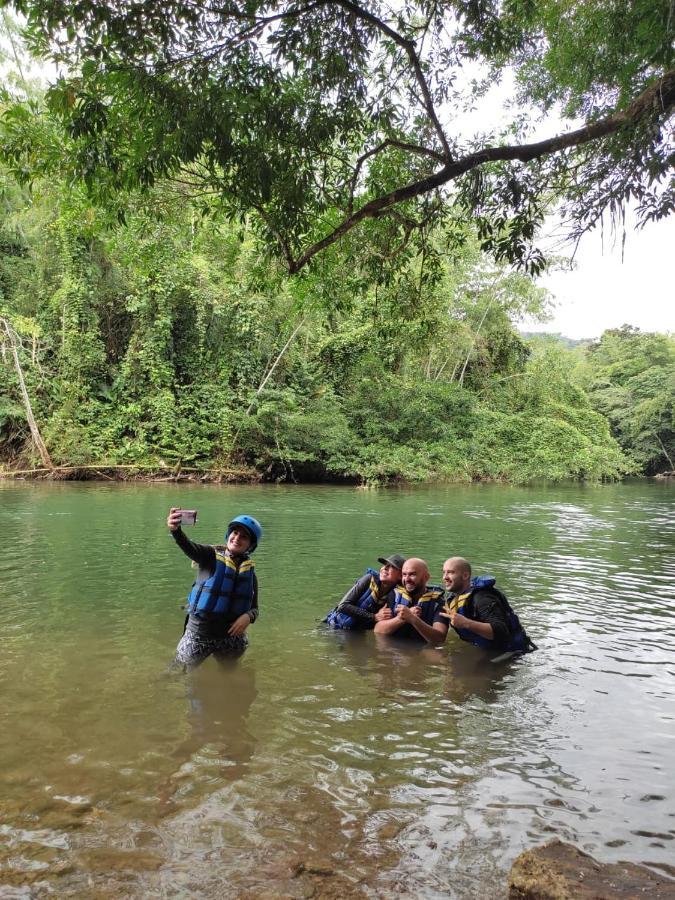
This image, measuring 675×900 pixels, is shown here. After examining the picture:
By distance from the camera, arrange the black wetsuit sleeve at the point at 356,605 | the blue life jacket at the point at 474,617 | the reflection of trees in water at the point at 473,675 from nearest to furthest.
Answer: the reflection of trees in water at the point at 473,675 < the blue life jacket at the point at 474,617 < the black wetsuit sleeve at the point at 356,605

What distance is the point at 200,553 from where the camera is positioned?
552 cm

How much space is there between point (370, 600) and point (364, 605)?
3.5 inches

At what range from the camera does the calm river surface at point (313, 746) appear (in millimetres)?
3037

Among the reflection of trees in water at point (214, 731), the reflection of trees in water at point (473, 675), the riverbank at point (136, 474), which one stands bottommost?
the reflection of trees in water at point (214, 731)

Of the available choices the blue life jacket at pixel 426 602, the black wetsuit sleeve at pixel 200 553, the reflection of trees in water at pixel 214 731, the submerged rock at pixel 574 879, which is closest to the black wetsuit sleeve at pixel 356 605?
the blue life jacket at pixel 426 602

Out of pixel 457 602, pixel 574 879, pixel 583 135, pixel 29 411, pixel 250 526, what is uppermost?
pixel 583 135

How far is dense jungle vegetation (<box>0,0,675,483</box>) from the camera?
5.86 metres

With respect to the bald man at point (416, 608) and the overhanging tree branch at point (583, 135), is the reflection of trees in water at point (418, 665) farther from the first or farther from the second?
the overhanging tree branch at point (583, 135)

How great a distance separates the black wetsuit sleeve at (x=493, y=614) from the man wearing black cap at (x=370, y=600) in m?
0.98

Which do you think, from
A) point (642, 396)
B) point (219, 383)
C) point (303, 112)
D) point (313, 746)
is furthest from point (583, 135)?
point (642, 396)

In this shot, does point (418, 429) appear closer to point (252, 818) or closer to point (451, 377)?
point (451, 377)

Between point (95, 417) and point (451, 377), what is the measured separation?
20.5 metres

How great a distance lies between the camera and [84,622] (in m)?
7.29

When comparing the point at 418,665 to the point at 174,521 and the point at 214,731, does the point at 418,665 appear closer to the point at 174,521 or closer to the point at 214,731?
the point at 214,731
